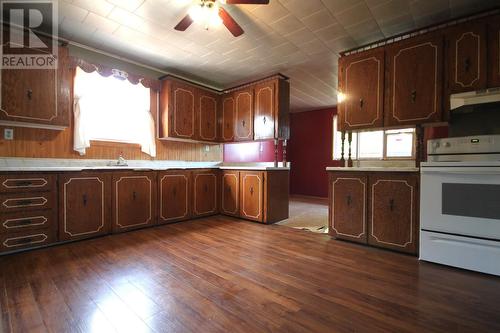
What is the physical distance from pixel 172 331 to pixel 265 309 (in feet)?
1.77

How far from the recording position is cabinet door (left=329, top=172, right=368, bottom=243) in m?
2.67

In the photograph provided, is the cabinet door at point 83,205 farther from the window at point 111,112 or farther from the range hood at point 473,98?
the range hood at point 473,98

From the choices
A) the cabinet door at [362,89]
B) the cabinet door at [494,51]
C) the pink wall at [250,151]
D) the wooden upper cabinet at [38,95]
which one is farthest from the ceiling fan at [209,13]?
the pink wall at [250,151]

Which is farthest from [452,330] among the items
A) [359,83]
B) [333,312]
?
[359,83]

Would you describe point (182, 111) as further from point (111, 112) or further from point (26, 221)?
point (26, 221)

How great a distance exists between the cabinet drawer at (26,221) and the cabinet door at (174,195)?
1289 mm

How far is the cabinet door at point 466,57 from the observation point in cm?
221

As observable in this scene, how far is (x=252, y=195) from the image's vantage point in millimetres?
3775

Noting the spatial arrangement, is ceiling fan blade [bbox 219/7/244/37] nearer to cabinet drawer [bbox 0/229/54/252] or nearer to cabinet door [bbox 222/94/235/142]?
cabinet door [bbox 222/94/235/142]

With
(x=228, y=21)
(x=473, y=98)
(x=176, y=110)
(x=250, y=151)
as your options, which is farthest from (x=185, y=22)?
(x=250, y=151)

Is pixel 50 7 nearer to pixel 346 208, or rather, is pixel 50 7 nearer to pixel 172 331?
pixel 172 331

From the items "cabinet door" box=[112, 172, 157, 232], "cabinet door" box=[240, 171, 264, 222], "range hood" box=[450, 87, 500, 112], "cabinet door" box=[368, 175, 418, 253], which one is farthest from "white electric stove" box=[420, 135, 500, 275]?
"cabinet door" box=[112, 172, 157, 232]

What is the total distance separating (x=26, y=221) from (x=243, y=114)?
322 centimetres

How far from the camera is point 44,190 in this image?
250cm
